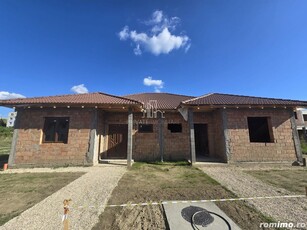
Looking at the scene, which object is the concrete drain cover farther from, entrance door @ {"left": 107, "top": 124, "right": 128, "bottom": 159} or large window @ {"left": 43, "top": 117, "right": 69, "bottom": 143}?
large window @ {"left": 43, "top": 117, "right": 69, "bottom": 143}

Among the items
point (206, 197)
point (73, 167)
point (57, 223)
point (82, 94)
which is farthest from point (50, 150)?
point (206, 197)

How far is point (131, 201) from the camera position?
3.80 metres

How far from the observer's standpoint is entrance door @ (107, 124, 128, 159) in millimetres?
9875

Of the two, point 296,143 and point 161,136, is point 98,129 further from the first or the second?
point 296,143

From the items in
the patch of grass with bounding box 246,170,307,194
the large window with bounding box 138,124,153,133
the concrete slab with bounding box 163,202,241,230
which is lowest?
the concrete slab with bounding box 163,202,241,230

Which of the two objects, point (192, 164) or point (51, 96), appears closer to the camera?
point (192, 164)

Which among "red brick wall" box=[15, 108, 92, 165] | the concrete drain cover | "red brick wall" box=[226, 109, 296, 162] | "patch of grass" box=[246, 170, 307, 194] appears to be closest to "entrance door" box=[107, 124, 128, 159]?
"red brick wall" box=[15, 108, 92, 165]

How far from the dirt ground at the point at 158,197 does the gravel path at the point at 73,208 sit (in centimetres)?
26

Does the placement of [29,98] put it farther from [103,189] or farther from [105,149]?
[103,189]

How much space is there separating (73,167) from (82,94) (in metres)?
4.59

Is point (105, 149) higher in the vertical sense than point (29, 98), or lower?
lower

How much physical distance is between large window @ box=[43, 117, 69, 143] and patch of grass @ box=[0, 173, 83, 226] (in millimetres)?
2175

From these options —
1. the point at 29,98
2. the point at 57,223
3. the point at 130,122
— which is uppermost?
the point at 29,98

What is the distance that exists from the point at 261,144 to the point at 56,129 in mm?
11614
